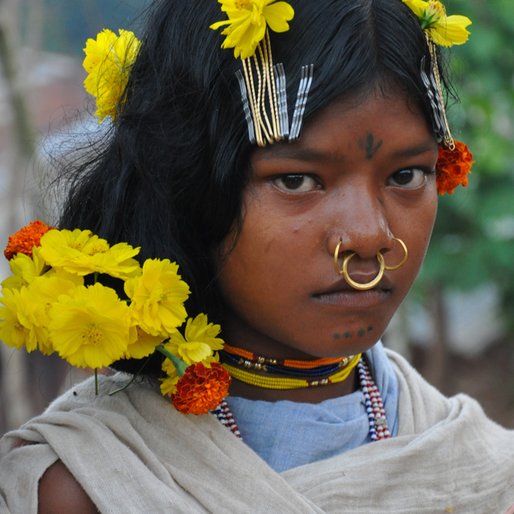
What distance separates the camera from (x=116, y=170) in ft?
8.02

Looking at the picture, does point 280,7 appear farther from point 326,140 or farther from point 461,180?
point 461,180

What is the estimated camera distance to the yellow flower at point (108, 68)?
2.49m

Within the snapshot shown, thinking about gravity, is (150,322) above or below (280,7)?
below

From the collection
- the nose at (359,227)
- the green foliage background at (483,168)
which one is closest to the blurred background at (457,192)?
the green foliage background at (483,168)

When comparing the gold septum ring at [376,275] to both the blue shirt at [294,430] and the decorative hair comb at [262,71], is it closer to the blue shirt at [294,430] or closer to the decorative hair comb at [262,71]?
the decorative hair comb at [262,71]

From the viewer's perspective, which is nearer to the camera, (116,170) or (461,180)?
(116,170)

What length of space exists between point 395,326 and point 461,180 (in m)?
3.20

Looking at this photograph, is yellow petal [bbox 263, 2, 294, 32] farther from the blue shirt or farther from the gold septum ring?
the blue shirt

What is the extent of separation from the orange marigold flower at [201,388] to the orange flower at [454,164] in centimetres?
74

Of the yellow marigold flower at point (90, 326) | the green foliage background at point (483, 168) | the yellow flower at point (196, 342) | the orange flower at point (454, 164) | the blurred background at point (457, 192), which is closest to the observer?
the yellow marigold flower at point (90, 326)

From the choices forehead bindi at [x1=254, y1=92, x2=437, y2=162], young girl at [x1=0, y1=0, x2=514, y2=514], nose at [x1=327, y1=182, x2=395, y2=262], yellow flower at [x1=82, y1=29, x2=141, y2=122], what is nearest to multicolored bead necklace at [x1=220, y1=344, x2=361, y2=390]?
young girl at [x1=0, y1=0, x2=514, y2=514]

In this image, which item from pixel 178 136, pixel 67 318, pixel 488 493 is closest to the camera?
pixel 67 318

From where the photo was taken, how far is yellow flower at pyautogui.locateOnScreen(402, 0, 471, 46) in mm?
2406

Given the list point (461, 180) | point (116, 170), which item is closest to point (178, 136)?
point (116, 170)
